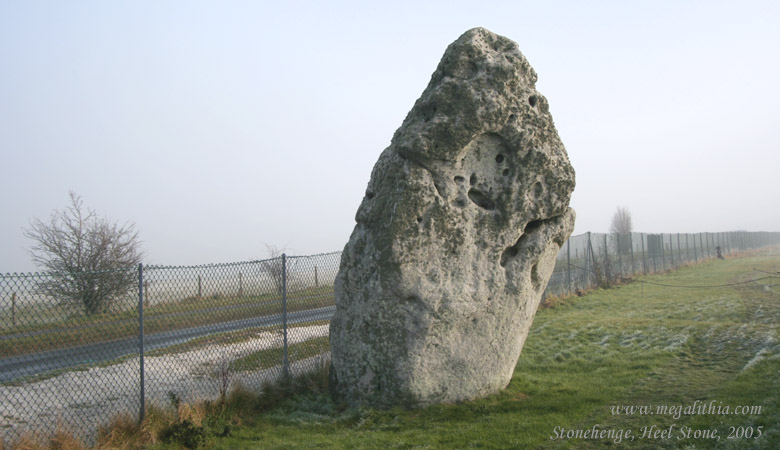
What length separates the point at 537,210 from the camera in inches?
306

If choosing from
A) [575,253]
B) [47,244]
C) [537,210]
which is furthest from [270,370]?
[575,253]

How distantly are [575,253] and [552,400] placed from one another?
64.7ft

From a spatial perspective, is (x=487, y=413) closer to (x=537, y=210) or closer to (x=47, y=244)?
(x=537, y=210)

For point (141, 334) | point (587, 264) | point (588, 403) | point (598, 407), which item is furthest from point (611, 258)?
point (141, 334)

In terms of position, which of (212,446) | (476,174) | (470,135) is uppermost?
(470,135)

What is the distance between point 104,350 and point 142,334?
1372mm

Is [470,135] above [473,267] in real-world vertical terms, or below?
above

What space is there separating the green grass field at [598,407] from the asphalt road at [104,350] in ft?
5.81

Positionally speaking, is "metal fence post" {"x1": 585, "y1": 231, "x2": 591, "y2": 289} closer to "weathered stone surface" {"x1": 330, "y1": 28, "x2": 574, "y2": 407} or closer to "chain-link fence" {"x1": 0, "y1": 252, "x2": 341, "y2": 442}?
"chain-link fence" {"x1": 0, "y1": 252, "x2": 341, "y2": 442}

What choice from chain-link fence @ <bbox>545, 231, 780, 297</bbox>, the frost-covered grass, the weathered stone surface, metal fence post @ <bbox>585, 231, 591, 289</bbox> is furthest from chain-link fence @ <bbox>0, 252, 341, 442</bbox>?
metal fence post @ <bbox>585, 231, 591, 289</bbox>

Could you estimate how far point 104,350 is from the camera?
24.8 ft

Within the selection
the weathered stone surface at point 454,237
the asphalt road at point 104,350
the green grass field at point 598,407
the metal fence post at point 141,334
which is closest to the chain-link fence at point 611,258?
the green grass field at point 598,407

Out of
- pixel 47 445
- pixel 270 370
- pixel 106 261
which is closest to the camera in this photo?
pixel 47 445

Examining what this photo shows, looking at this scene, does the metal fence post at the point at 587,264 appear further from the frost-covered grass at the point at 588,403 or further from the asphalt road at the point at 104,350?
the asphalt road at the point at 104,350
